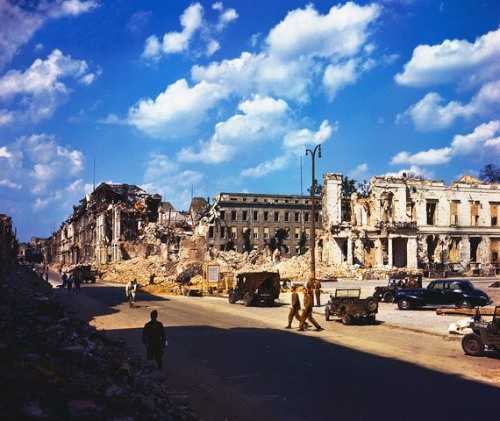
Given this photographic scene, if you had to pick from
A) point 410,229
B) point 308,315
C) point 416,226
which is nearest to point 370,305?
point 308,315

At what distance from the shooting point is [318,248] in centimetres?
6438

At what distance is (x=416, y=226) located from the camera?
61406 mm

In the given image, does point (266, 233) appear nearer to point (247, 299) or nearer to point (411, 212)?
point (411, 212)

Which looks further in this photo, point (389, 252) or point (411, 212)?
point (411, 212)

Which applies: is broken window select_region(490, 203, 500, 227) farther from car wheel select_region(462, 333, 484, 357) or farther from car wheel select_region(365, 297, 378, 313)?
car wheel select_region(462, 333, 484, 357)

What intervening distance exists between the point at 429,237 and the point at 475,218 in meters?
6.64

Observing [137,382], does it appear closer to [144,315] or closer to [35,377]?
[35,377]

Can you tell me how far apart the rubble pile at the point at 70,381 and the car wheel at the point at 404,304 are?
62.2 feet

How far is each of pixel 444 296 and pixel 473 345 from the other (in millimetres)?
13136

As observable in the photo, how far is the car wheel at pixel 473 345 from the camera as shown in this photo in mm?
13555

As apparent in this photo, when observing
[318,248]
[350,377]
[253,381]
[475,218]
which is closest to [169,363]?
[253,381]

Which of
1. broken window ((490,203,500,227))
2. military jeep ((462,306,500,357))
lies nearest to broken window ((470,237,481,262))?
broken window ((490,203,500,227))

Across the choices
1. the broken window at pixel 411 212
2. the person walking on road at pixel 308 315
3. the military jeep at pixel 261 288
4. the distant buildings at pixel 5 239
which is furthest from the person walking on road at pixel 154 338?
the broken window at pixel 411 212

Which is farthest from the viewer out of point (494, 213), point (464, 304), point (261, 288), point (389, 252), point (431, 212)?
point (494, 213)
